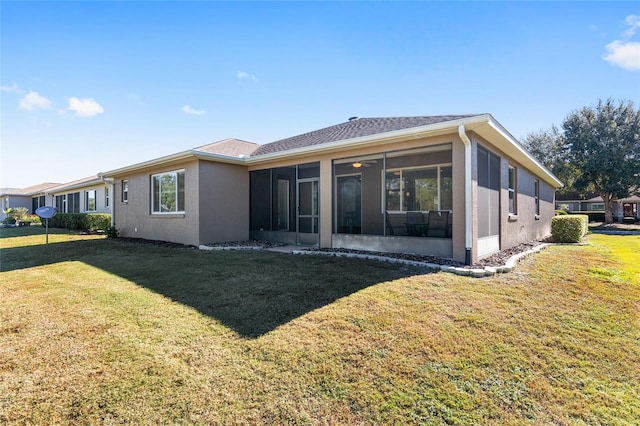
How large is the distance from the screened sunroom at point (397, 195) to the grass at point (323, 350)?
12.1 ft

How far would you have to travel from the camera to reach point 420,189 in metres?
10.4

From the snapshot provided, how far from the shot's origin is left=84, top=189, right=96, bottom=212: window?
1958 cm

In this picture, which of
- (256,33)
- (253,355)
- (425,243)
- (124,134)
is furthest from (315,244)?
(124,134)

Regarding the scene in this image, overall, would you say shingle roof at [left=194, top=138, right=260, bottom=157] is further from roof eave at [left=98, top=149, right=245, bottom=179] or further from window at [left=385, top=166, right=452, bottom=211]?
window at [left=385, top=166, right=452, bottom=211]

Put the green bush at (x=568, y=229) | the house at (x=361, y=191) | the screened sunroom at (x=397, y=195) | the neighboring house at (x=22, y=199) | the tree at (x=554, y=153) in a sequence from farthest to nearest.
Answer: the neighboring house at (x=22, y=199) → the tree at (x=554, y=153) → the green bush at (x=568, y=229) → the screened sunroom at (x=397, y=195) → the house at (x=361, y=191)

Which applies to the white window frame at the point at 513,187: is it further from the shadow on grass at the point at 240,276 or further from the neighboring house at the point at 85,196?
the neighboring house at the point at 85,196

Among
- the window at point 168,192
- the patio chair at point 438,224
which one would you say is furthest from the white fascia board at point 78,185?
the patio chair at point 438,224

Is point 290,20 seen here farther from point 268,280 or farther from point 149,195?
point 149,195

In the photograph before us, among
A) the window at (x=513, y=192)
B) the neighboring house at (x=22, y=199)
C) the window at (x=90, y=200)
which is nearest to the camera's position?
the window at (x=513, y=192)

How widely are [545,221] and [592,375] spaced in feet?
49.1

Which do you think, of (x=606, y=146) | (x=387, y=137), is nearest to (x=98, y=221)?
(x=387, y=137)

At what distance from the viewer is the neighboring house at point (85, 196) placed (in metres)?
18.2

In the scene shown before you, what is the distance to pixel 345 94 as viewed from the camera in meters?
12.6

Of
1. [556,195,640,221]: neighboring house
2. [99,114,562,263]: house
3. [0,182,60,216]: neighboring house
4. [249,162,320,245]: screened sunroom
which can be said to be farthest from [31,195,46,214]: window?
[556,195,640,221]: neighboring house
